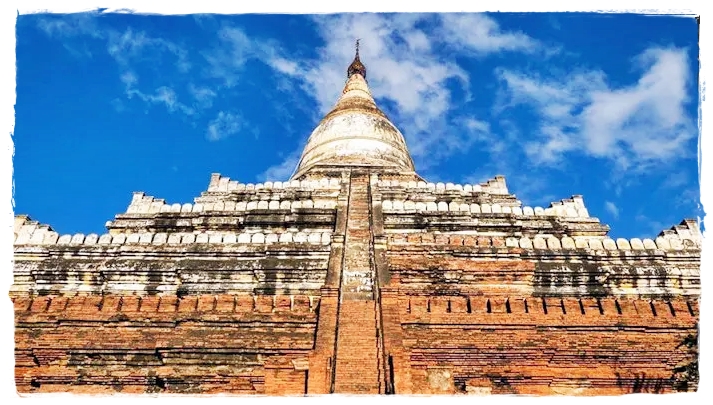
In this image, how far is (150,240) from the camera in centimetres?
1255

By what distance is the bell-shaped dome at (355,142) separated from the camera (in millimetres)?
21972

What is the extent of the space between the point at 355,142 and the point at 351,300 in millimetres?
13245

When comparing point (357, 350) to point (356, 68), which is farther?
point (356, 68)

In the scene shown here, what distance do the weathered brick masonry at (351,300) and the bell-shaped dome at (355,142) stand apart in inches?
201

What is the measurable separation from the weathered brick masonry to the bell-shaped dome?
5095mm

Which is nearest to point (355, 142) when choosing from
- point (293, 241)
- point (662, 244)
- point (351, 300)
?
point (293, 241)

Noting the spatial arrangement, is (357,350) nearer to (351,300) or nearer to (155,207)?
(351,300)

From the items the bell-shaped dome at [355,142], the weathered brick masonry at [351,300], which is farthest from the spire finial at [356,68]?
the weathered brick masonry at [351,300]

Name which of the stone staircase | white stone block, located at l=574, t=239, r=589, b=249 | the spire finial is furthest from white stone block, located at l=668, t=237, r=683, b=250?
the spire finial

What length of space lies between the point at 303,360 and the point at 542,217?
8.01 meters

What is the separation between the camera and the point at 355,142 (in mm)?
22938

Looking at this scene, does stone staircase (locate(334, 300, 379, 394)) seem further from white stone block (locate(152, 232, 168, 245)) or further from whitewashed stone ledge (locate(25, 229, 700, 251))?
white stone block (locate(152, 232, 168, 245))

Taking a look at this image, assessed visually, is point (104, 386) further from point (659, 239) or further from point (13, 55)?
point (659, 239)

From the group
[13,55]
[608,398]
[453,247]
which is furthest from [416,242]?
[13,55]
